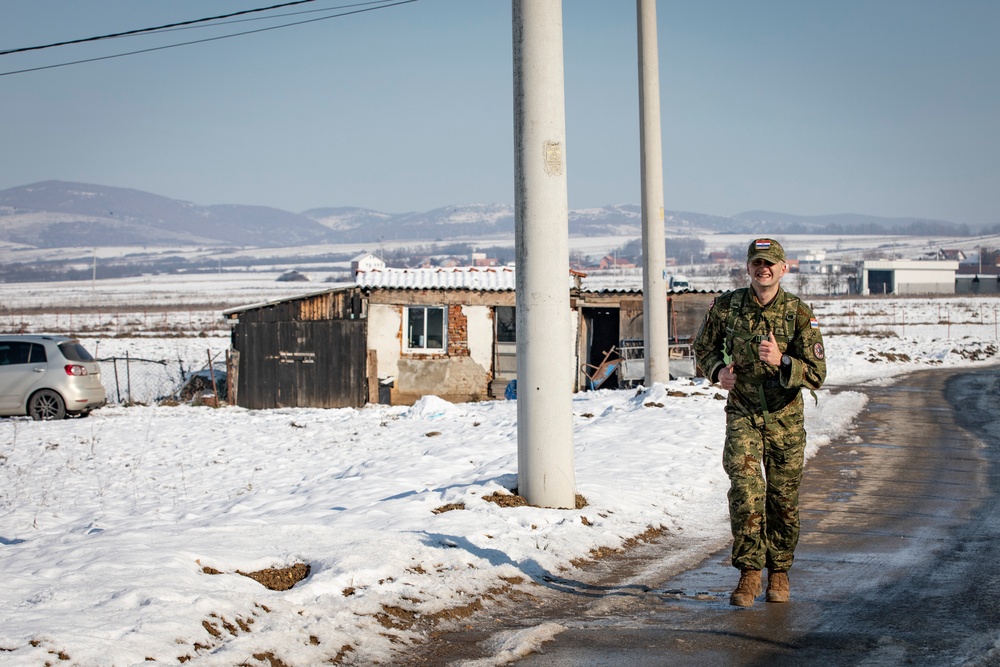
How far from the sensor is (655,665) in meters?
4.23

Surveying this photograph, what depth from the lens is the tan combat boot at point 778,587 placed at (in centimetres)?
528

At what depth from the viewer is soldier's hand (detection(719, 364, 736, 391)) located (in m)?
5.44

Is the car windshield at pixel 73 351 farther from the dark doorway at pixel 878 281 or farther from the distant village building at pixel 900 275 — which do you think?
the dark doorway at pixel 878 281

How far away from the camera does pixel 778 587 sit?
5309 millimetres

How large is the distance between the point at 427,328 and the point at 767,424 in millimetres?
20632

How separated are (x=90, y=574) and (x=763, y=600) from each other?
3.53m

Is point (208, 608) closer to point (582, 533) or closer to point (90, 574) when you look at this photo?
point (90, 574)

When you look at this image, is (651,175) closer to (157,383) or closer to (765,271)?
(765,271)

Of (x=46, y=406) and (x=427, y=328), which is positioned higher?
(x=427, y=328)

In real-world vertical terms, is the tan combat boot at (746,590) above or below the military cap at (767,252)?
below

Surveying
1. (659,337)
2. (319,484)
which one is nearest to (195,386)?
(659,337)

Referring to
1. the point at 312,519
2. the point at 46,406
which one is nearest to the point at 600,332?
the point at 46,406

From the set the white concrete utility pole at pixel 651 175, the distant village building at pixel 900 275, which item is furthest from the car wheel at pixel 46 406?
the distant village building at pixel 900 275

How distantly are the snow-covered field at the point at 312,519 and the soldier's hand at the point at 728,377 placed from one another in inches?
63.7
